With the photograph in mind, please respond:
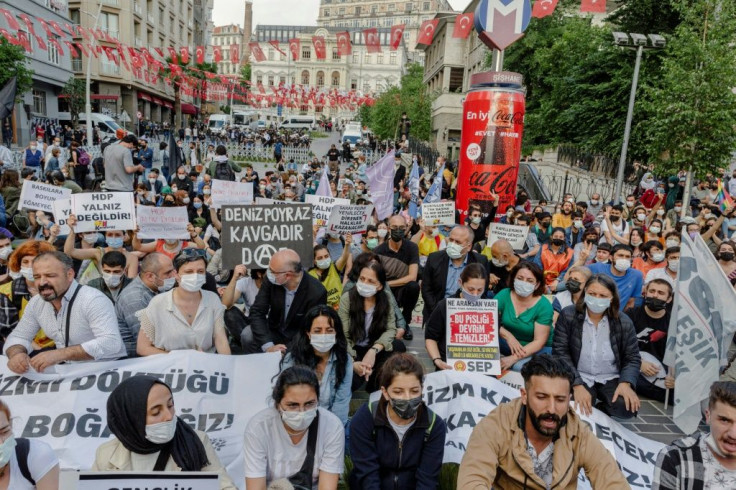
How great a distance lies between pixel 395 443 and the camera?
359cm

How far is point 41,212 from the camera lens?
7.89 meters

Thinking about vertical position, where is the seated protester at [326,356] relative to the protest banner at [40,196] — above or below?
below

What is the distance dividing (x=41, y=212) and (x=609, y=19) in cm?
2508

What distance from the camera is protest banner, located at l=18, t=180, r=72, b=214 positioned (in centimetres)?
777

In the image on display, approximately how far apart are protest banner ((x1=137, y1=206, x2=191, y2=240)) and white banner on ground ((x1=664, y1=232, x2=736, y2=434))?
6.02 meters

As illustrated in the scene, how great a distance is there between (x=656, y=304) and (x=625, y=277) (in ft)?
3.01

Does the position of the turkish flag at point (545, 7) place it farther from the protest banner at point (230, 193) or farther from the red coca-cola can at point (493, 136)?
the protest banner at point (230, 193)

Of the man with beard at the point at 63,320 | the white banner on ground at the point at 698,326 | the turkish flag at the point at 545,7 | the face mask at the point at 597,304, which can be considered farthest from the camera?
→ the turkish flag at the point at 545,7

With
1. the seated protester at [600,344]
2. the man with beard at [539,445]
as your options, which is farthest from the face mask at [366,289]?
the man with beard at [539,445]

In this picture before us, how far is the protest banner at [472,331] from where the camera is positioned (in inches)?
207

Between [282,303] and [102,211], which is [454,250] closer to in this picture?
[282,303]

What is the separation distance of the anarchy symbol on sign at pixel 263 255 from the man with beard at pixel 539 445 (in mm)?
3470

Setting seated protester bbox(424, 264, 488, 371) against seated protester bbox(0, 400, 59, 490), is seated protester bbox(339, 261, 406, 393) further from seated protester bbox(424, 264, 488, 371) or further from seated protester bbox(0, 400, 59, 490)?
seated protester bbox(0, 400, 59, 490)

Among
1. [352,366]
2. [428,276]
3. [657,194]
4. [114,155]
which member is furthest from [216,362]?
[657,194]
